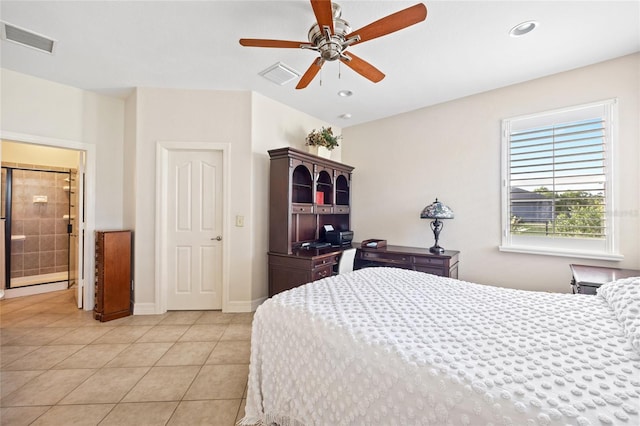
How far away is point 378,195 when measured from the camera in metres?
4.31

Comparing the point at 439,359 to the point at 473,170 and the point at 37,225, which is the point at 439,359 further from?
the point at 37,225

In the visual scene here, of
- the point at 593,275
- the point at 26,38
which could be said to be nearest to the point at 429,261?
the point at 593,275

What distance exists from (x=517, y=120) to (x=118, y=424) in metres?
4.57

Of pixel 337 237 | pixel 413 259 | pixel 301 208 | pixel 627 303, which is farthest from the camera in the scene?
pixel 337 237

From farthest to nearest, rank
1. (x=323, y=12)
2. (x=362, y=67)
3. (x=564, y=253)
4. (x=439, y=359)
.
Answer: (x=564, y=253) → (x=362, y=67) → (x=323, y=12) → (x=439, y=359)

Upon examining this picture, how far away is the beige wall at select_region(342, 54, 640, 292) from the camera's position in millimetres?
2533

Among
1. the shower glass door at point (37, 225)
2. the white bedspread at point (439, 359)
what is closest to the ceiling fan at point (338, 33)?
the white bedspread at point (439, 359)

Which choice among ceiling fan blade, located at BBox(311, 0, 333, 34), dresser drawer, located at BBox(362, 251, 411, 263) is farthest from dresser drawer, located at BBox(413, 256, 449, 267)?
ceiling fan blade, located at BBox(311, 0, 333, 34)

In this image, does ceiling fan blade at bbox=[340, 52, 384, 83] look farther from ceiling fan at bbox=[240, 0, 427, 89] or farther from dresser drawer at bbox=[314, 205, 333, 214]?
dresser drawer at bbox=[314, 205, 333, 214]

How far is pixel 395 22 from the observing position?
1.64 metres

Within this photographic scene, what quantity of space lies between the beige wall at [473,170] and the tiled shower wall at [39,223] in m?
5.06

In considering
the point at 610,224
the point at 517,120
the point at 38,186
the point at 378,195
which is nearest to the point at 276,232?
the point at 378,195

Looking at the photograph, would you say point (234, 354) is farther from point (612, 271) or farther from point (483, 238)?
point (612, 271)

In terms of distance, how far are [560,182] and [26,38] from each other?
17.7ft
